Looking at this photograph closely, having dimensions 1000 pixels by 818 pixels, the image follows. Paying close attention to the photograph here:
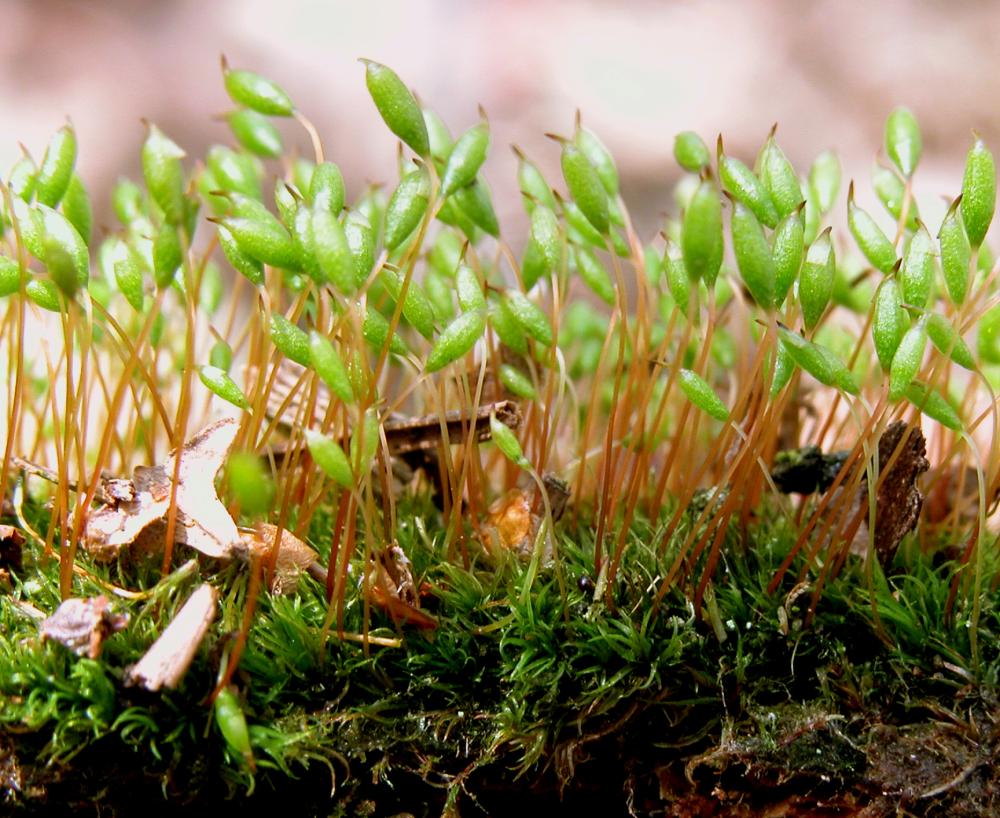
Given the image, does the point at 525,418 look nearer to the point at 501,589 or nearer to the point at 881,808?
the point at 501,589

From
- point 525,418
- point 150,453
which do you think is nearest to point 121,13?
point 150,453

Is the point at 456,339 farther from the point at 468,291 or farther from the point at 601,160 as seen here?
the point at 601,160

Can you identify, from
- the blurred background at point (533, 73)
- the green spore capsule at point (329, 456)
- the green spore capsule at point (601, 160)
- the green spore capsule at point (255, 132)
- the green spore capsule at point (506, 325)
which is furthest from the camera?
the blurred background at point (533, 73)

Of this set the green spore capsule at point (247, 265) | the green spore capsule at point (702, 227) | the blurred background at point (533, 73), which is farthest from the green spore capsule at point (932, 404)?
the blurred background at point (533, 73)

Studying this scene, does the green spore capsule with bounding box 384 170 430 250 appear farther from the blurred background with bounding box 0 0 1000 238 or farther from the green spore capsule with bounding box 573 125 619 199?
the blurred background with bounding box 0 0 1000 238

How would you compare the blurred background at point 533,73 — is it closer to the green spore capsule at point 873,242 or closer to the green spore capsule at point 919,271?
the green spore capsule at point 873,242

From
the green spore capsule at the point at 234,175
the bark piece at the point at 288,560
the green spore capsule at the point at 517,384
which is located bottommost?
the bark piece at the point at 288,560

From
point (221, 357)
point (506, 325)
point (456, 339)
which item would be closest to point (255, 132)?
point (221, 357)
